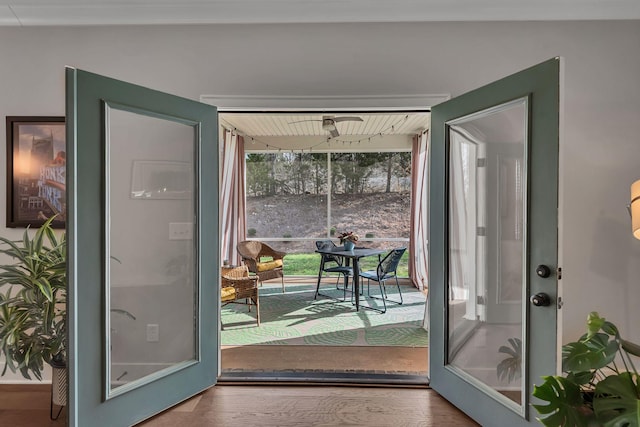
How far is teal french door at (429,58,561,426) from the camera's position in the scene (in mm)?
1666

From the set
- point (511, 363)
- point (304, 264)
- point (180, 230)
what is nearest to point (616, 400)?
point (511, 363)

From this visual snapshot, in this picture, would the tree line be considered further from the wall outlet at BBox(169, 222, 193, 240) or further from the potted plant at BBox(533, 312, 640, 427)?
the potted plant at BBox(533, 312, 640, 427)

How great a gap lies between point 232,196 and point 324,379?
4.00m

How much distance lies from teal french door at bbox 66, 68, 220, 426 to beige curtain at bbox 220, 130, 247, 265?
306cm

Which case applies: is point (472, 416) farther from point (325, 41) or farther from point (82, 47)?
point (82, 47)

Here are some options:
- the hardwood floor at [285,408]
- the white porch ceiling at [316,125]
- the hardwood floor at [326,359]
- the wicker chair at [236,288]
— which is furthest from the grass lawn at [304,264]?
the hardwood floor at [285,408]

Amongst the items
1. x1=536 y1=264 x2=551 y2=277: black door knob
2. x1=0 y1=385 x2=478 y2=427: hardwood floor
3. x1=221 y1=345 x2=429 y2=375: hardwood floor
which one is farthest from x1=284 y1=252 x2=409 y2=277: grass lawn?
x1=536 y1=264 x2=551 y2=277: black door knob

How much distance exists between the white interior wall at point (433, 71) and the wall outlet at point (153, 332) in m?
1.28

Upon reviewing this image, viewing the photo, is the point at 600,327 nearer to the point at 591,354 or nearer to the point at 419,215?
the point at 591,354

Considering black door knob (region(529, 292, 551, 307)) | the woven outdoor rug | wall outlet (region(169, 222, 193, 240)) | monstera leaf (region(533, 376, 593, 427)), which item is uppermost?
wall outlet (region(169, 222, 193, 240))

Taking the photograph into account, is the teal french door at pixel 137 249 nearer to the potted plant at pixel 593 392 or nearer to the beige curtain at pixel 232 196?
the potted plant at pixel 593 392

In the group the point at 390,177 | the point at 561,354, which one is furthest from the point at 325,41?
the point at 390,177

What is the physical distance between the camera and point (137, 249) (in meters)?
2.15

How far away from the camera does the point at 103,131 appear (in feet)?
6.11
